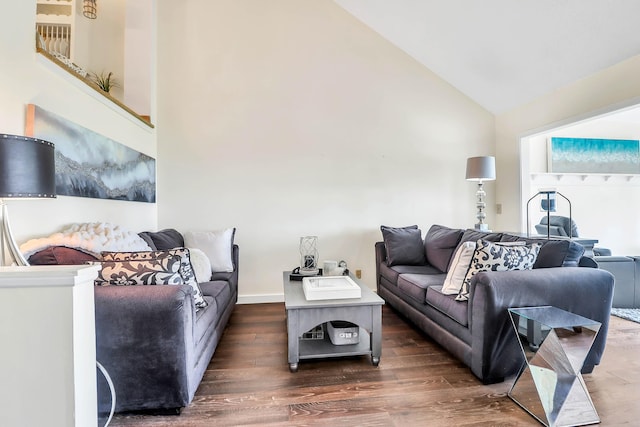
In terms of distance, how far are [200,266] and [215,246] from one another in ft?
1.52

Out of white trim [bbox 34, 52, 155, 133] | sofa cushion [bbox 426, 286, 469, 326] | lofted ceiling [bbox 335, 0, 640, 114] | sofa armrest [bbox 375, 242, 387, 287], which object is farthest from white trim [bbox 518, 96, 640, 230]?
white trim [bbox 34, 52, 155, 133]

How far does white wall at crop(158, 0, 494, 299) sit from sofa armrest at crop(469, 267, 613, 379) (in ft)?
6.47


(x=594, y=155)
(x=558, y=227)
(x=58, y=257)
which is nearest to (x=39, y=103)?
(x=58, y=257)

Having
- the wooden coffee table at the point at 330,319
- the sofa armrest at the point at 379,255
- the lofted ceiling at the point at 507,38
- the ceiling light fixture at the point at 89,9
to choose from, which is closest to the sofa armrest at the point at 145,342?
the wooden coffee table at the point at 330,319

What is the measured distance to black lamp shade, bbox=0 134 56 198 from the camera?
3.78 ft

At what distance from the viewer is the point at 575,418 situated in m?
1.51

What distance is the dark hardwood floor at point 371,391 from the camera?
1.55 meters

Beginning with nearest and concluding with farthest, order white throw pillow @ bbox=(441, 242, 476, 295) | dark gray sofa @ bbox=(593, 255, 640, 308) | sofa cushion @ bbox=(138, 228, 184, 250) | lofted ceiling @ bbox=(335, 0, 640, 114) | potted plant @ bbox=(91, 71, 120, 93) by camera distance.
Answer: white throw pillow @ bbox=(441, 242, 476, 295), lofted ceiling @ bbox=(335, 0, 640, 114), sofa cushion @ bbox=(138, 228, 184, 250), potted plant @ bbox=(91, 71, 120, 93), dark gray sofa @ bbox=(593, 255, 640, 308)

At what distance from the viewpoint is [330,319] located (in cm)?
203

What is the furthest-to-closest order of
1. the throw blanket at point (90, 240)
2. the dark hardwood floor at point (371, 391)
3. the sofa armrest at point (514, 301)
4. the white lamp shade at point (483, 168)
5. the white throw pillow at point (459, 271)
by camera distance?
the white lamp shade at point (483, 168) → the white throw pillow at point (459, 271) → the sofa armrest at point (514, 301) → the throw blanket at point (90, 240) → the dark hardwood floor at point (371, 391)

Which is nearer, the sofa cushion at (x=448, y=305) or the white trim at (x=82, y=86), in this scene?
the white trim at (x=82, y=86)

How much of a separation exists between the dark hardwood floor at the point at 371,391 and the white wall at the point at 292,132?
4.97ft

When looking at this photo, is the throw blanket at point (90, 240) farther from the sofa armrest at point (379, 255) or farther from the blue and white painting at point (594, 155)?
the blue and white painting at point (594, 155)

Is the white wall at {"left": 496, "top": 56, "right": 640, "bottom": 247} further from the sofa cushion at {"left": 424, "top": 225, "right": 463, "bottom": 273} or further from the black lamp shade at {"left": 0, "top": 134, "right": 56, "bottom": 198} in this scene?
the black lamp shade at {"left": 0, "top": 134, "right": 56, "bottom": 198}
